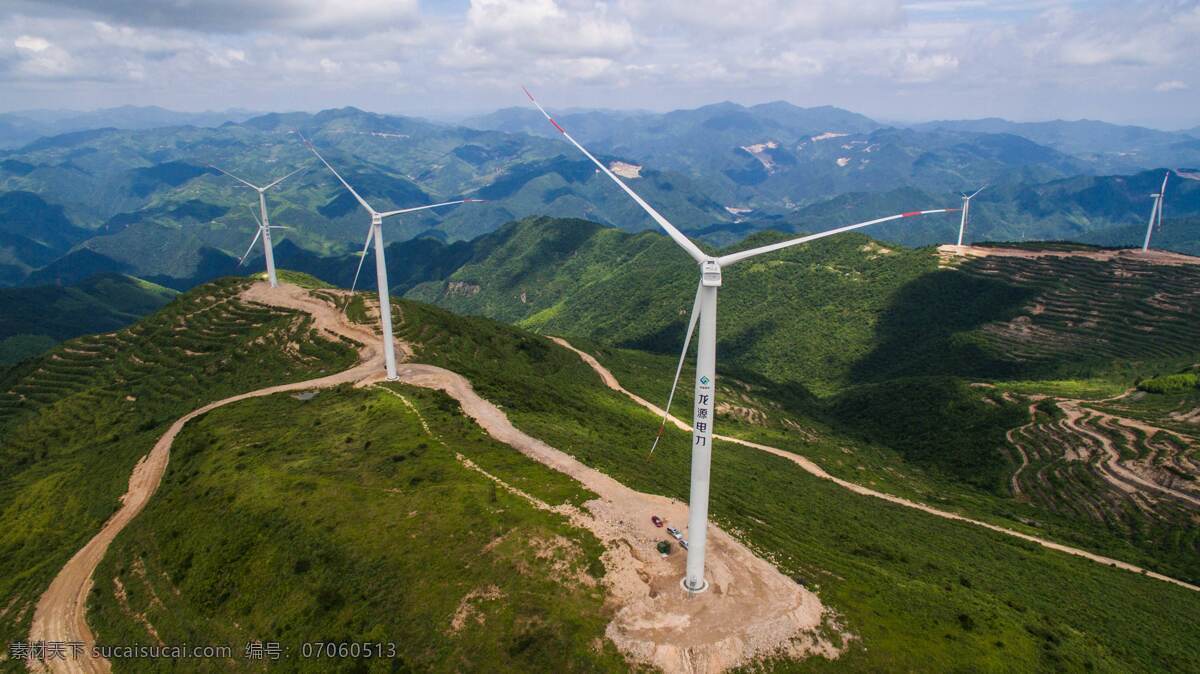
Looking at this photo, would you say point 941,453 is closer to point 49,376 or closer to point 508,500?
point 508,500

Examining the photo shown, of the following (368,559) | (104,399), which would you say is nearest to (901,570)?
(368,559)

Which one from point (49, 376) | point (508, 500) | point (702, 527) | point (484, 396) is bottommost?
point (49, 376)

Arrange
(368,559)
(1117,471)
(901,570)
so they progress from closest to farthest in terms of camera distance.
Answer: (368,559) → (901,570) → (1117,471)

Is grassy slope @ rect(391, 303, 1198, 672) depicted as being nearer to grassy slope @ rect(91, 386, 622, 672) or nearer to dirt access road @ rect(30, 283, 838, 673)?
dirt access road @ rect(30, 283, 838, 673)

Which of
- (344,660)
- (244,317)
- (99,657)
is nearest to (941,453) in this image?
(344,660)

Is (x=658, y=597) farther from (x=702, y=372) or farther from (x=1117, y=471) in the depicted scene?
(x=1117, y=471)

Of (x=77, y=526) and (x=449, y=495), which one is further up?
(x=449, y=495)

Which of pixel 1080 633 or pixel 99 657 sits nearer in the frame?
pixel 99 657
